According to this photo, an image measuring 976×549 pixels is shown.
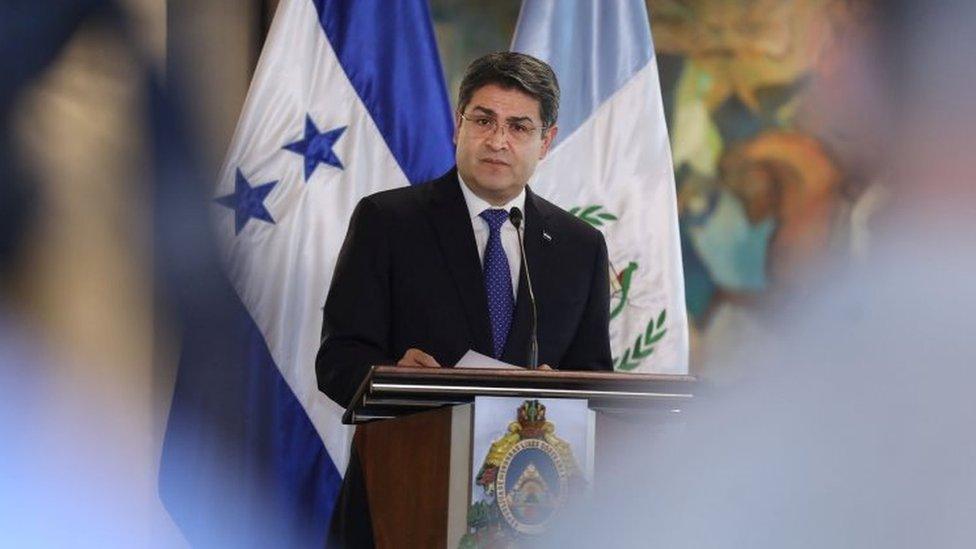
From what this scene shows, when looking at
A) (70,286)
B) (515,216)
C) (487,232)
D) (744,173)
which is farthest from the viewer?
(744,173)

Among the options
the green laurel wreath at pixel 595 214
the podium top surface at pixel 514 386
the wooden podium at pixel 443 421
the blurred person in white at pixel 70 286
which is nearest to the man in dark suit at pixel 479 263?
the wooden podium at pixel 443 421

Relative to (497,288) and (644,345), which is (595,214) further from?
(497,288)

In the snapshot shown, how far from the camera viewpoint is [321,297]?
128 inches

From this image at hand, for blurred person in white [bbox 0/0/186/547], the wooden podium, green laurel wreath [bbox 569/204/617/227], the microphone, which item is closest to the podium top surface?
the wooden podium

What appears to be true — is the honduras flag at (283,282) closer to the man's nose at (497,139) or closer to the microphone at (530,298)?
the man's nose at (497,139)

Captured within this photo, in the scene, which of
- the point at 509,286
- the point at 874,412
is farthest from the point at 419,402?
the point at 874,412

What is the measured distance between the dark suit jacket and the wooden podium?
0.25 metres

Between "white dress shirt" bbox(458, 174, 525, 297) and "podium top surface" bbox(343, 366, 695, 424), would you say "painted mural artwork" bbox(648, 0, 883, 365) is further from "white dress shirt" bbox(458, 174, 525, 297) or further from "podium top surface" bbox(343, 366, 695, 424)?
"podium top surface" bbox(343, 366, 695, 424)

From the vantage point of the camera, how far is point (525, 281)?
7.62 ft

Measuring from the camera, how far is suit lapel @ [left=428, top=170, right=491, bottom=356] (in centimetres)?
227

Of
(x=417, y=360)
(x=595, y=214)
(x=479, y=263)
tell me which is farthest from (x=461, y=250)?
(x=595, y=214)

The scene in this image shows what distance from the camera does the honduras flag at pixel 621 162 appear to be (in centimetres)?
338

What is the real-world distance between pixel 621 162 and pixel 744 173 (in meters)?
0.67

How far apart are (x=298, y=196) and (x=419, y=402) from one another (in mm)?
1618
